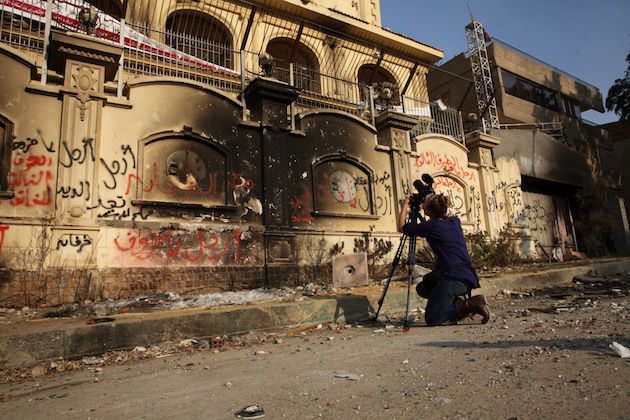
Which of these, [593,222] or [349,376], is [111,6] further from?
[593,222]

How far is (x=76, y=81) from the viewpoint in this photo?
21.5 feet

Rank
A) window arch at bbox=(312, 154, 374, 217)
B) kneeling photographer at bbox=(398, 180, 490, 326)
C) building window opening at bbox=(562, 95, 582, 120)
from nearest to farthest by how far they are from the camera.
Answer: kneeling photographer at bbox=(398, 180, 490, 326) < window arch at bbox=(312, 154, 374, 217) < building window opening at bbox=(562, 95, 582, 120)

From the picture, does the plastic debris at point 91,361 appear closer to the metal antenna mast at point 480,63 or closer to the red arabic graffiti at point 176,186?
the red arabic graffiti at point 176,186

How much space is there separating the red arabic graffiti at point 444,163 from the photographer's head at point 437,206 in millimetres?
6578

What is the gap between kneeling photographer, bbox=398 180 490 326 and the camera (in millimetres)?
4188

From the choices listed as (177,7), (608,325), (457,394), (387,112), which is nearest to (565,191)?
(387,112)

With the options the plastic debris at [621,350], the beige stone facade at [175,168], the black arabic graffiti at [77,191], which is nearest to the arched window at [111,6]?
the beige stone facade at [175,168]

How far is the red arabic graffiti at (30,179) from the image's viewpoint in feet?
19.3

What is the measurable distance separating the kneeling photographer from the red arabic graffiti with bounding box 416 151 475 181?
6.75 metres

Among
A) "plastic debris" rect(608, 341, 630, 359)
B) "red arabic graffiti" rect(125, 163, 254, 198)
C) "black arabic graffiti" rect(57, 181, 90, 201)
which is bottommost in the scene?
"plastic debris" rect(608, 341, 630, 359)

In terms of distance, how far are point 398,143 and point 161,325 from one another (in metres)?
7.95

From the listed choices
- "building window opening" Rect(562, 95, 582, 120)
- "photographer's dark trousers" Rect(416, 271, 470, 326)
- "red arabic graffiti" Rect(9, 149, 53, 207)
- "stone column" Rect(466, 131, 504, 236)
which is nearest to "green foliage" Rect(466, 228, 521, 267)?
"stone column" Rect(466, 131, 504, 236)

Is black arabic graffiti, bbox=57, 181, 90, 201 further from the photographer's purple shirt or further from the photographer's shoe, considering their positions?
the photographer's shoe

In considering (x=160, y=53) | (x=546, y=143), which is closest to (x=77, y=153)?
(x=160, y=53)
